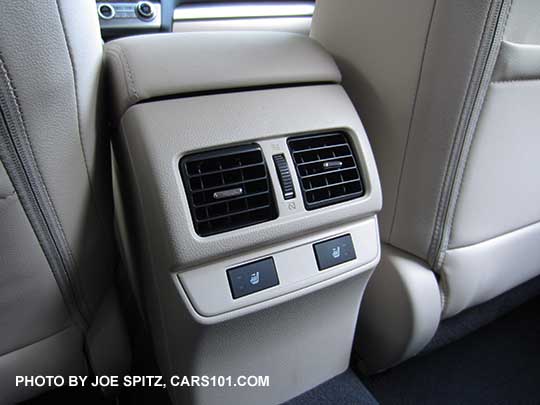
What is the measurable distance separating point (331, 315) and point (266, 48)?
47cm

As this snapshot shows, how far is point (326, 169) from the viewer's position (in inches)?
24.2

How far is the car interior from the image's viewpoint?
0.50 meters

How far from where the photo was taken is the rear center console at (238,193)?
0.52m

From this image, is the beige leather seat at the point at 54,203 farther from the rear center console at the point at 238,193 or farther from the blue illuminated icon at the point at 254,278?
the blue illuminated icon at the point at 254,278

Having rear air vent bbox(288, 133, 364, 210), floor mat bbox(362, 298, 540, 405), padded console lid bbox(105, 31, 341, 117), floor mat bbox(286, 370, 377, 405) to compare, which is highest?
padded console lid bbox(105, 31, 341, 117)

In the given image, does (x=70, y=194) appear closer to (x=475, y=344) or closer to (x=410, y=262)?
(x=410, y=262)

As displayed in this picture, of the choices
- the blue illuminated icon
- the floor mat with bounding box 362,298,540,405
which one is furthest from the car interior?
the floor mat with bounding box 362,298,540,405

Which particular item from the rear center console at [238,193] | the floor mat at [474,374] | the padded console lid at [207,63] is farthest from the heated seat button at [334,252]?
the floor mat at [474,374]

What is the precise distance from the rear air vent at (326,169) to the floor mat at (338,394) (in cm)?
43

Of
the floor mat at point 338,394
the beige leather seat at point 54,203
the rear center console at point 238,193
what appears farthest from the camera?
the floor mat at point 338,394

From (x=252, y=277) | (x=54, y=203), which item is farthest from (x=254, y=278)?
(x=54, y=203)

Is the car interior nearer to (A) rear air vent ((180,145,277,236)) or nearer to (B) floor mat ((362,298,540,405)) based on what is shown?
(A) rear air vent ((180,145,277,236))

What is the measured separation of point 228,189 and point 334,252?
203 millimetres

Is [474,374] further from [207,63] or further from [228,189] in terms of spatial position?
[207,63]
